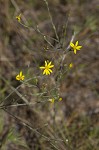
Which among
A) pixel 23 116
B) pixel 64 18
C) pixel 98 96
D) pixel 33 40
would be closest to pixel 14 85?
pixel 23 116

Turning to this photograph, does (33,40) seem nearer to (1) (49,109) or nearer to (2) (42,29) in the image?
(2) (42,29)

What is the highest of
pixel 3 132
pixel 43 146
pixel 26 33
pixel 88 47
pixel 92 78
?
pixel 26 33

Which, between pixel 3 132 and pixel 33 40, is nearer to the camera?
pixel 3 132

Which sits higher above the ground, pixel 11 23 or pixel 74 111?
pixel 11 23

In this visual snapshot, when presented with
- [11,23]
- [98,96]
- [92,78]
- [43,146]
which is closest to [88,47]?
[92,78]

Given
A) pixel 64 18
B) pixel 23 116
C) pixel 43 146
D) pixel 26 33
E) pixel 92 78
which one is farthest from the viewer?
pixel 64 18

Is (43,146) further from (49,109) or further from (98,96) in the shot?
(98,96)

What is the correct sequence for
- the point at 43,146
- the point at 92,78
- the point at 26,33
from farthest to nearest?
the point at 26,33 < the point at 92,78 < the point at 43,146
